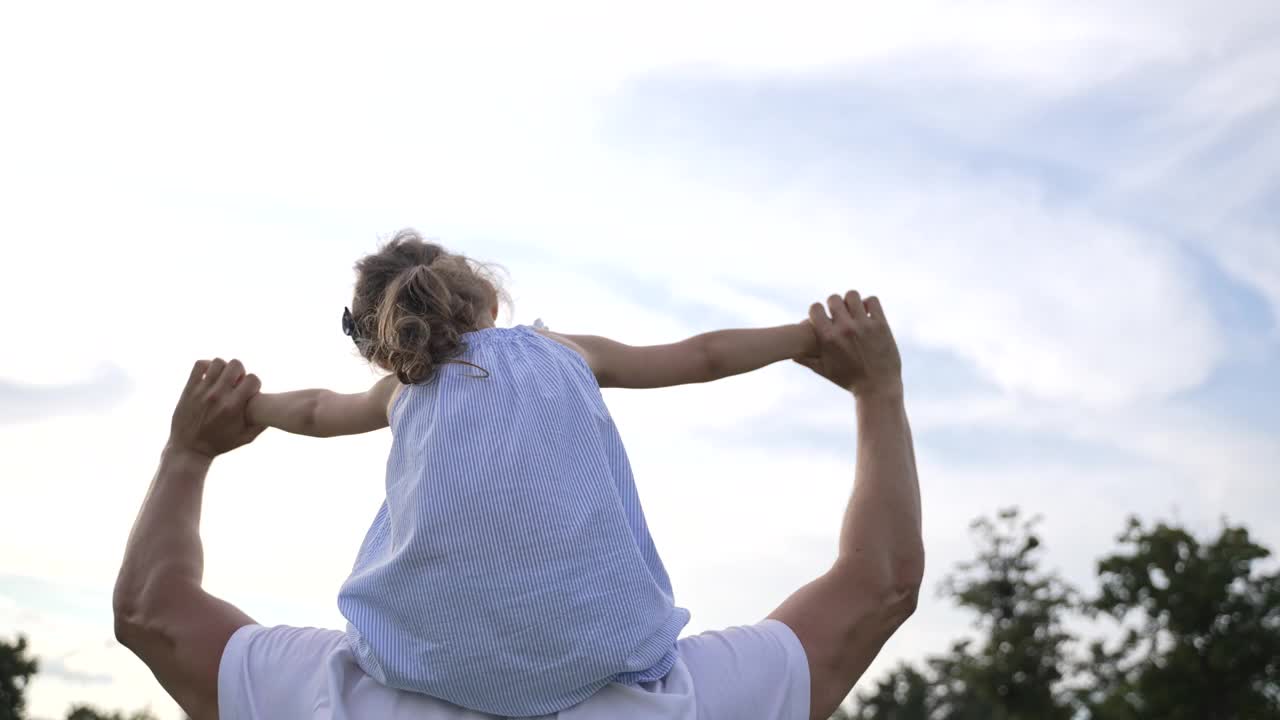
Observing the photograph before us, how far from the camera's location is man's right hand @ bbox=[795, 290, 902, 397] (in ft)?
11.2

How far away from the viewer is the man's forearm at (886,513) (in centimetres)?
282

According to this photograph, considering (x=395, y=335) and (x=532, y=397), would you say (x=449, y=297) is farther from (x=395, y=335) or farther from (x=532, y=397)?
(x=532, y=397)

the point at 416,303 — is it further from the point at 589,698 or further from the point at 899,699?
the point at 899,699

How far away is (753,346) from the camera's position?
11.4 feet

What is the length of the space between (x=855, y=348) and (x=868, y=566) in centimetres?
83

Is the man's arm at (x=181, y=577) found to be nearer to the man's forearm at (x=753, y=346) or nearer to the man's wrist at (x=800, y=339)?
the man's forearm at (x=753, y=346)

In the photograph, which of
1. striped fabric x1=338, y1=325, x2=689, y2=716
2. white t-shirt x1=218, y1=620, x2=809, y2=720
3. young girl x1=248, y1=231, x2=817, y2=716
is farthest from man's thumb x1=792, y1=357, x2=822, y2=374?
white t-shirt x1=218, y1=620, x2=809, y2=720

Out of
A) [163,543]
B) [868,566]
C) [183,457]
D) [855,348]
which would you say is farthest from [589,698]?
[183,457]

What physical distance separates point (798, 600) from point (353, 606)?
0.96 m

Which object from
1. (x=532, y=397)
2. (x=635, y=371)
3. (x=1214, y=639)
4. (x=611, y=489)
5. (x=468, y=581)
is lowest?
(x=468, y=581)

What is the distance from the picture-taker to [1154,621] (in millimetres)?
36719

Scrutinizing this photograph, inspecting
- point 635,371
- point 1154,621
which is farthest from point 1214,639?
point 635,371

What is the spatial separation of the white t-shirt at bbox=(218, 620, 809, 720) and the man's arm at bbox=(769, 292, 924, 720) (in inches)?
2.8

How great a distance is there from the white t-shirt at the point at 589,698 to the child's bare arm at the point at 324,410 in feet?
2.30
